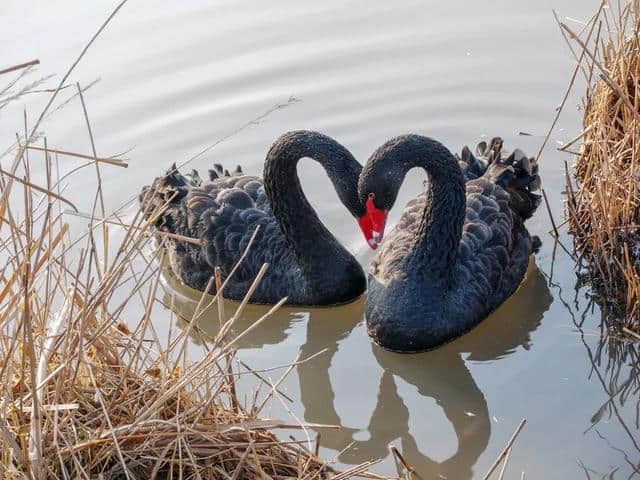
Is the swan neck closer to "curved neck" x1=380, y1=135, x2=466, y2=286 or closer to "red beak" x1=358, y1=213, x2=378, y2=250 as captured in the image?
"curved neck" x1=380, y1=135, x2=466, y2=286

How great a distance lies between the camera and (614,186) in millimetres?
4645

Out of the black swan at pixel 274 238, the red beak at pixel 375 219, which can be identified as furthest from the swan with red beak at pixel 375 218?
the black swan at pixel 274 238

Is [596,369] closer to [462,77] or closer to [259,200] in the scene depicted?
[259,200]

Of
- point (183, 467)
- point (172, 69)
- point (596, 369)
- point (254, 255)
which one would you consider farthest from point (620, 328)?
point (172, 69)

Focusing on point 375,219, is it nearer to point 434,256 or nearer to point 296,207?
point 434,256

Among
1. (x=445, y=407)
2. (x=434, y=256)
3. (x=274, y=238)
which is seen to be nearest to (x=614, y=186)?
(x=434, y=256)

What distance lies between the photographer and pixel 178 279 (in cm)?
576

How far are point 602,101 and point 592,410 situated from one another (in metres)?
1.62

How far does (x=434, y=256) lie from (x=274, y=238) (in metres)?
1.07

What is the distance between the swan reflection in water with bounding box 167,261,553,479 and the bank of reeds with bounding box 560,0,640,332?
1.29ft

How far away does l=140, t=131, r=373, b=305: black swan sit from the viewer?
17.2ft

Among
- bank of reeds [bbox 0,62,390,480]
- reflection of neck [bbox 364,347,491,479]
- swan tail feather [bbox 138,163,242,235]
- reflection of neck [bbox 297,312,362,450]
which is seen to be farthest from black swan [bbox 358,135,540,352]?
bank of reeds [bbox 0,62,390,480]

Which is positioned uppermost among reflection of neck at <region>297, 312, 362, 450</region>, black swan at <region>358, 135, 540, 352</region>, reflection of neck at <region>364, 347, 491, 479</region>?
black swan at <region>358, 135, 540, 352</region>

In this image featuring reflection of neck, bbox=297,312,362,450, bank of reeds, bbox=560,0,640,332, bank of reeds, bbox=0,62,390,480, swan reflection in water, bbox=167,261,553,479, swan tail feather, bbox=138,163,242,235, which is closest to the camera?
bank of reeds, bbox=0,62,390,480
